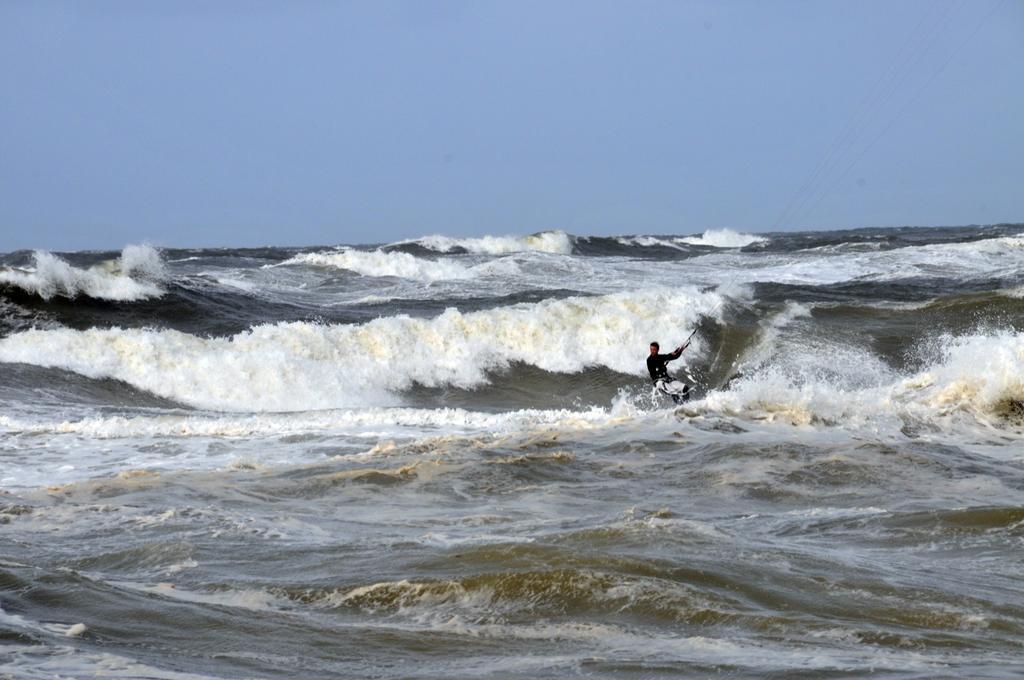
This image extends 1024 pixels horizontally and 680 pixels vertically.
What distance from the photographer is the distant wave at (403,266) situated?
32.4m

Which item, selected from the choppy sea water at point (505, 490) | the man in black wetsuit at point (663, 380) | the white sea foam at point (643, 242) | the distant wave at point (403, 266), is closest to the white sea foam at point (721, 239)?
the white sea foam at point (643, 242)

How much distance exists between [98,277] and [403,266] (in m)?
11.0

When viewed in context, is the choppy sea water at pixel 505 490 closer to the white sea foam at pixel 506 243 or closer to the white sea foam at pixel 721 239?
the white sea foam at pixel 506 243

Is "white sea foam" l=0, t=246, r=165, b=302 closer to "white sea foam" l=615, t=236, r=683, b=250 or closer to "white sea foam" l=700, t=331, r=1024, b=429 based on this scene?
"white sea foam" l=700, t=331, r=1024, b=429

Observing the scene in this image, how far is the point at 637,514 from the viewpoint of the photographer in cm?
810

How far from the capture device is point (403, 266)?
33281 millimetres

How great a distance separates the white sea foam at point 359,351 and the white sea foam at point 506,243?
22.4m

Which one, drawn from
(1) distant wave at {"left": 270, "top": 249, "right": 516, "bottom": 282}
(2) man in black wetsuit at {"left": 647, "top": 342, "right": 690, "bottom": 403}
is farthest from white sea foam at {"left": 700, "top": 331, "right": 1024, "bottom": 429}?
(1) distant wave at {"left": 270, "top": 249, "right": 516, "bottom": 282}

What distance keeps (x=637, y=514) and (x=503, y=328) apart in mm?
13527

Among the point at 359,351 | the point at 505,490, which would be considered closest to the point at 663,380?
the point at 359,351

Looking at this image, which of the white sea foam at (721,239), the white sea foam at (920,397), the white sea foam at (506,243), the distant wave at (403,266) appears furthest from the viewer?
the white sea foam at (721,239)

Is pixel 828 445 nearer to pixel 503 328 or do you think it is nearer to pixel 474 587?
pixel 474 587

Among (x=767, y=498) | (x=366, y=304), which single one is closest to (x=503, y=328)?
Result: (x=366, y=304)

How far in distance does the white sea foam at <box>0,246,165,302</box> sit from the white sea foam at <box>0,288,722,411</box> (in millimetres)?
2818
